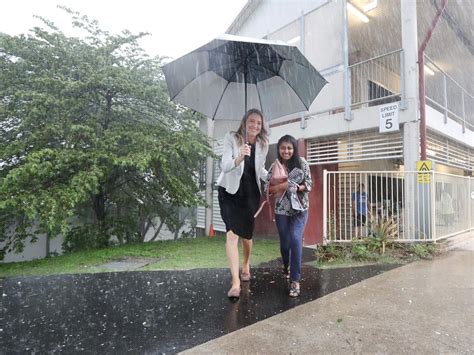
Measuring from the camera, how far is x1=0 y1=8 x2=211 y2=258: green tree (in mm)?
6035

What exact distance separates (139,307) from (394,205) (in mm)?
5050

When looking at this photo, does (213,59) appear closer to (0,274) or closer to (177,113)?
(0,274)

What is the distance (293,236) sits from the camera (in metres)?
3.46

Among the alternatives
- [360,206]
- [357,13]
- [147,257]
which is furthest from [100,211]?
[357,13]

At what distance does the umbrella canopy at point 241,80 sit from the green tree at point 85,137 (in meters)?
2.78

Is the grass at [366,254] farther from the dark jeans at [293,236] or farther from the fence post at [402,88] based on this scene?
the fence post at [402,88]

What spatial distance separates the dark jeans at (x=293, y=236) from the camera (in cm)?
343

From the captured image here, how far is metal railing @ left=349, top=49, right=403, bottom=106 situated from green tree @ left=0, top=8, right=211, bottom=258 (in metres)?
4.30

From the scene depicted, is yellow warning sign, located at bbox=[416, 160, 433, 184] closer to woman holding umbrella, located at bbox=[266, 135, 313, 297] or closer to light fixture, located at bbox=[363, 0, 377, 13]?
woman holding umbrella, located at bbox=[266, 135, 313, 297]

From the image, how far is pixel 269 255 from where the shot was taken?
6012 mm

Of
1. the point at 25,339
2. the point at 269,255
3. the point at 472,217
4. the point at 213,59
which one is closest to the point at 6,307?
the point at 25,339

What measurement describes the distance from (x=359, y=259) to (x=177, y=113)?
544 cm

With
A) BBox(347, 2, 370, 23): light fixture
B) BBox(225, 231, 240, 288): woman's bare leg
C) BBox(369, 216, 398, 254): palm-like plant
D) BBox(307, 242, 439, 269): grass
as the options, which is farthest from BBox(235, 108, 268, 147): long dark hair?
BBox(347, 2, 370, 23): light fixture

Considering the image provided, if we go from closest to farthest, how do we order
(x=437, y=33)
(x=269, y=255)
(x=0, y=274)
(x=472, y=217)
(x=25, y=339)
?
1. (x=25, y=339)
2. (x=0, y=274)
3. (x=269, y=255)
4. (x=472, y=217)
5. (x=437, y=33)
